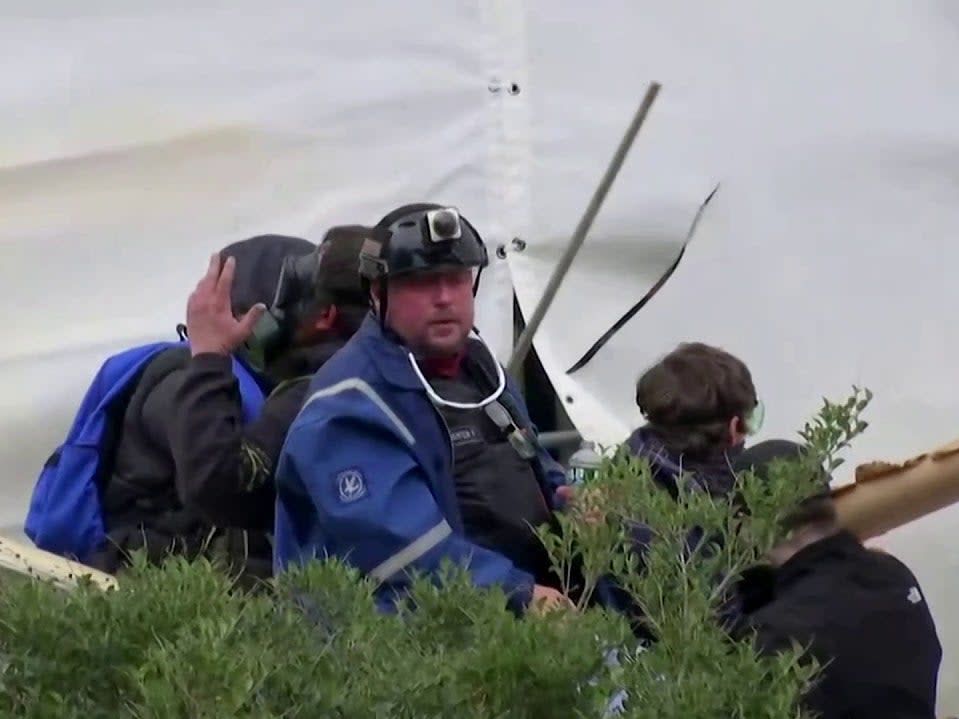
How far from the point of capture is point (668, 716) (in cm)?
184

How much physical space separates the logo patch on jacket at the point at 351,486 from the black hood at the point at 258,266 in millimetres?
505

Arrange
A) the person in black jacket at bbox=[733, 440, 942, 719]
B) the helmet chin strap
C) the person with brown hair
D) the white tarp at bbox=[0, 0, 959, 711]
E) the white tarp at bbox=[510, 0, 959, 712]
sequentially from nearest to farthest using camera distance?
the person in black jacket at bbox=[733, 440, 942, 719] < the helmet chin strap < the person with brown hair < the white tarp at bbox=[0, 0, 959, 711] < the white tarp at bbox=[510, 0, 959, 712]

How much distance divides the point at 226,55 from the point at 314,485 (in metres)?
1.68

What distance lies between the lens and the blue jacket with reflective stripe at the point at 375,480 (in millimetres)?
2777

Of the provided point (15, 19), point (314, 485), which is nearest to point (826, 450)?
point (314, 485)

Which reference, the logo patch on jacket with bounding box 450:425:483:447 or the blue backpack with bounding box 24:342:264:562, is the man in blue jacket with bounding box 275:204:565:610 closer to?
the logo patch on jacket with bounding box 450:425:483:447

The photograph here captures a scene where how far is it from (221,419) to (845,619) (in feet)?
3.07

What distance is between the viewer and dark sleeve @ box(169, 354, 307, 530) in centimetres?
295

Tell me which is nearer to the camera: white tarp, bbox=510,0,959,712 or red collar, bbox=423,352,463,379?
red collar, bbox=423,352,463,379

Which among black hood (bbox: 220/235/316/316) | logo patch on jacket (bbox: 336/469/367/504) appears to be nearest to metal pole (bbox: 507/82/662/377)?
black hood (bbox: 220/235/316/316)

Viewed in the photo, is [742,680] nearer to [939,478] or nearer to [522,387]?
[939,478]

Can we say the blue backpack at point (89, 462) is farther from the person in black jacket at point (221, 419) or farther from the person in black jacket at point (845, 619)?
the person in black jacket at point (845, 619)

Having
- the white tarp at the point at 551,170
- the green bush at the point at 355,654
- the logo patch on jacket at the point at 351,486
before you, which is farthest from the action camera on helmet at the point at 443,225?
the white tarp at the point at 551,170

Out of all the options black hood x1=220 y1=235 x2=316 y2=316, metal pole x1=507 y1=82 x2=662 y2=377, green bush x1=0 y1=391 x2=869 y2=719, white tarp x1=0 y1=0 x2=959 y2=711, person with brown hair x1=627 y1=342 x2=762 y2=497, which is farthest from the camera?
white tarp x1=0 y1=0 x2=959 y2=711
